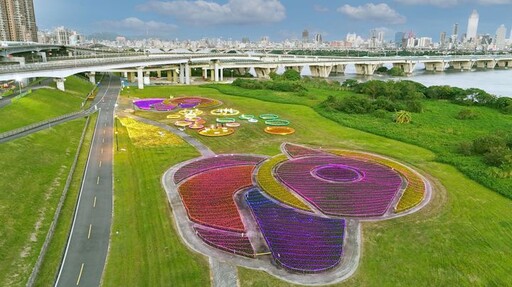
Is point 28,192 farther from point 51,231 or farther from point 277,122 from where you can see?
point 277,122

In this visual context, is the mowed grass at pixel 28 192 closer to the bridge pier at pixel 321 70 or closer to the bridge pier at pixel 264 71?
the bridge pier at pixel 264 71

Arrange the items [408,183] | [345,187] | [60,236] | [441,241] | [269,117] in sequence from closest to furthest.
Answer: [60,236]
[441,241]
[345,187]
[408,183]
[269,117]

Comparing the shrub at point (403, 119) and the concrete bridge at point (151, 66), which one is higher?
the concrete bridge at point (151, 66)

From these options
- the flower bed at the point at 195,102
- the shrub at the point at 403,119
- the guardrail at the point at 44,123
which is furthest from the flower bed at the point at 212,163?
the flower bed at the point at 195,102

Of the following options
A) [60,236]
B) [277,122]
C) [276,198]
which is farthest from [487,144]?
[60,236]

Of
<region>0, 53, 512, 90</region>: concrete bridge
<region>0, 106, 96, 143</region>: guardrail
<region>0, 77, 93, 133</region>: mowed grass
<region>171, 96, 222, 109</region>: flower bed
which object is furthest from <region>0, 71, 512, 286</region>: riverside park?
<region>171, 96, 222, 109</region>: flower bed

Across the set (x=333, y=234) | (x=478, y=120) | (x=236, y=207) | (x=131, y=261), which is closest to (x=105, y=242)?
(x=131, y=261)
